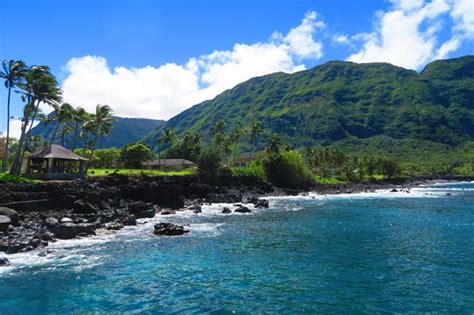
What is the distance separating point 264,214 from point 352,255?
3110 centimetres

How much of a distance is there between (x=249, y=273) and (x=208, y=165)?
265ft

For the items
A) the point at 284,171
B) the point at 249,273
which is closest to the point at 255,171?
the point at 284,171

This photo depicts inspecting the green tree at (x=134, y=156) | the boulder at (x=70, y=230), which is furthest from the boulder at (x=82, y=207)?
the green tree at (x=134, y=156)

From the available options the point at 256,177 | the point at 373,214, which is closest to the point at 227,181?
the point at 256,177

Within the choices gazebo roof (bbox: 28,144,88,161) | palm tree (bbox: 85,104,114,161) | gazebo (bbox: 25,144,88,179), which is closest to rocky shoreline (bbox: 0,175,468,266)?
gazebo (bbox: 25,144,88,179)

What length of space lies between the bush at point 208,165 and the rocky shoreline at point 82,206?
17484 mm

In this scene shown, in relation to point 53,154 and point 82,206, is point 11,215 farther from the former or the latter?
point 53,154

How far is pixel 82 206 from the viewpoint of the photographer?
165 ft

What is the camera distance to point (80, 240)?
37.5m

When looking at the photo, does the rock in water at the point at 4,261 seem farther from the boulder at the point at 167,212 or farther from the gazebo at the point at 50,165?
the gazebo at the point at 50,165

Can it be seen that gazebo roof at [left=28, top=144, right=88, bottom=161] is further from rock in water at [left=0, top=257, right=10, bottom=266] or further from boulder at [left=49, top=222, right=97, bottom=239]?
rock in water at [left=0, top=257, right=10, bottom=266]

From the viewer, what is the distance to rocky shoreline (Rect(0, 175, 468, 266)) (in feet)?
122

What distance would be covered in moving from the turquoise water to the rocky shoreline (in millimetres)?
2496

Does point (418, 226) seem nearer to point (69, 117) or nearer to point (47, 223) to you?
point (47, 223)
